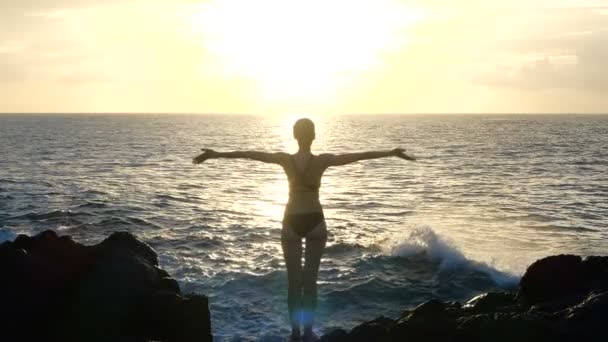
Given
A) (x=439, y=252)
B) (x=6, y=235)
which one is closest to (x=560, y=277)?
(x=439, y=252)

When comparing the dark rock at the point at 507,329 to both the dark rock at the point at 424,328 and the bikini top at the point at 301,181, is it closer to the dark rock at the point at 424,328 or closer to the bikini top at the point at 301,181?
the dark rock at the point at 424,328

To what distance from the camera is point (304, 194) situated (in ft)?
25.8

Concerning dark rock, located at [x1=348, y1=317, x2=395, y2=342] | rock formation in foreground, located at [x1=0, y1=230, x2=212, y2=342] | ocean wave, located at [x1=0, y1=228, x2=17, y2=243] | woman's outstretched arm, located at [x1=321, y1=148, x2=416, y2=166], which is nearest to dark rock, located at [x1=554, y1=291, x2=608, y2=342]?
dark rock, located at [x1=348, y1=317, x2=395, y2=342]

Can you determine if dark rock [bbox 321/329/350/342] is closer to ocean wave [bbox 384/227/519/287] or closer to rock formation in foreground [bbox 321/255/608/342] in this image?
rock formation in foreground [bbox 321/255/608/342]

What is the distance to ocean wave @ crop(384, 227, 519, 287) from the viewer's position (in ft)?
62.7

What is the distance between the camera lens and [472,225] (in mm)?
27891

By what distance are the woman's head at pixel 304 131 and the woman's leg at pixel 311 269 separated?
1123 millimetres

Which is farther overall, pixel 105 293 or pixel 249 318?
pixel 249 318

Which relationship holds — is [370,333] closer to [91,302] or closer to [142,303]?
[142,303]

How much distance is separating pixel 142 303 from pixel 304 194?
12.3 ft

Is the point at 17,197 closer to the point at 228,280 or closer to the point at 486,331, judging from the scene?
the point at 228,280

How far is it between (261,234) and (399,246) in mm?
5773

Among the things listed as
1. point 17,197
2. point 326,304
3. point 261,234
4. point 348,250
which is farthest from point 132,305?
point 17,197

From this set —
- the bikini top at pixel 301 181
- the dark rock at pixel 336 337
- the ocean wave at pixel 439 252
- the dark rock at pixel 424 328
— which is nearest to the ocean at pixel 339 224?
the ocean wave at pixel 439 252
